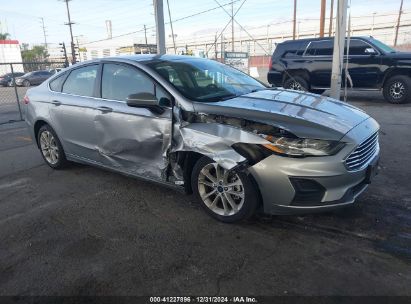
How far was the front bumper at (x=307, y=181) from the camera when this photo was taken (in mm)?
3035

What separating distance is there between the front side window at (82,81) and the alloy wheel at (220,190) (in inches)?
77.7

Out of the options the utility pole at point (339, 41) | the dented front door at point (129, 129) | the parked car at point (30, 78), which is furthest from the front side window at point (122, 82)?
the parked car at point (30, 78)

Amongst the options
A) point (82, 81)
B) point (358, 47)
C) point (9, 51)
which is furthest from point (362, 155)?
point (9, 51)

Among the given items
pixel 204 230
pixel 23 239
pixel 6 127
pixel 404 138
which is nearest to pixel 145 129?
pixel 204 230

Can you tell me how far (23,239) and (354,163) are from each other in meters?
3.15

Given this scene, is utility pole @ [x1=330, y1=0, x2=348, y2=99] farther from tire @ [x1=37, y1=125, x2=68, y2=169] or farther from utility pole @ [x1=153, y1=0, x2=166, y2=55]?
tire @ [x1=37, y1=125, x2=68, y2=169]

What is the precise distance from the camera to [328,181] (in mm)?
3045

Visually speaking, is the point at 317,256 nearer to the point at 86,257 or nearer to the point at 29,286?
the point at 86,257

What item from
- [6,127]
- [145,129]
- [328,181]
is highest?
[145,129]

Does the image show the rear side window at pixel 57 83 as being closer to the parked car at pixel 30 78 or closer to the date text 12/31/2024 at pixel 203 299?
the date text 12/31/2024 at pixel 203 299

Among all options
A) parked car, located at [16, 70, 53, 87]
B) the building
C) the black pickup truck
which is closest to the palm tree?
the building

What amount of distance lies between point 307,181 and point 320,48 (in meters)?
9.27

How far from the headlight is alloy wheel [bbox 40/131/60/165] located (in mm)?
3523

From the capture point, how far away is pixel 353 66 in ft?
35.7
